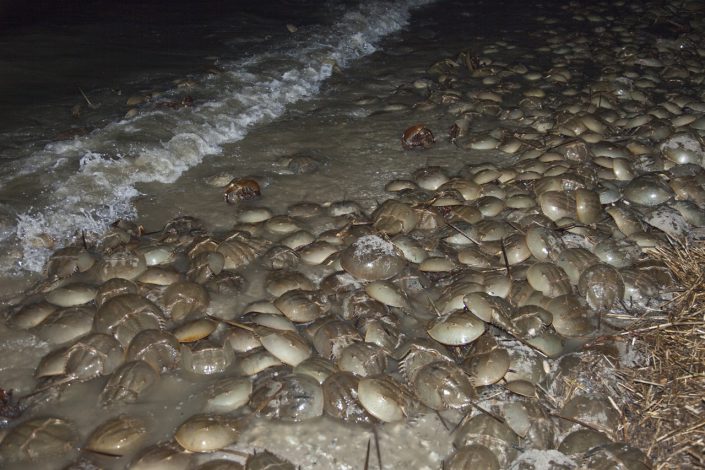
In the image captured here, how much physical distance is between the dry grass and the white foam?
3018 mm

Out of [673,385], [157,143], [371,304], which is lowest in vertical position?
[673,385]

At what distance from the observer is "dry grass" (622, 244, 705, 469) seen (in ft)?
6.44

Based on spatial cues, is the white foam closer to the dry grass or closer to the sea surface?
the sea surface

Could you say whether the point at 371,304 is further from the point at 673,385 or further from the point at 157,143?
the point at 157,143

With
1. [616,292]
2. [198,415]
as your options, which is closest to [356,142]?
[616,292]

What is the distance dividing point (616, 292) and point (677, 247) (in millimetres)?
561

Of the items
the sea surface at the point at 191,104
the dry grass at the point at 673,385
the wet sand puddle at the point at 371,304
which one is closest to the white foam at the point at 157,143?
the sea surface at the point at 191,104

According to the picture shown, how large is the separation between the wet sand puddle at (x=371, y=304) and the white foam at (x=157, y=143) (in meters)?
0.19

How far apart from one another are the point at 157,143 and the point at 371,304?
256 centimetres

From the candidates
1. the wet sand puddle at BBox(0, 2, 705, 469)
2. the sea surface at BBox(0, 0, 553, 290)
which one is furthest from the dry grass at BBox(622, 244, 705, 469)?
the sea surface at BBox(0, 0, 553, 290)

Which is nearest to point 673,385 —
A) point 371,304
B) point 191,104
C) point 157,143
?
point 371,304

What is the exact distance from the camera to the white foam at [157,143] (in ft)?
10.7

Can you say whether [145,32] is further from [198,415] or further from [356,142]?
[198,415]

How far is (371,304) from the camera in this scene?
8.66ft
